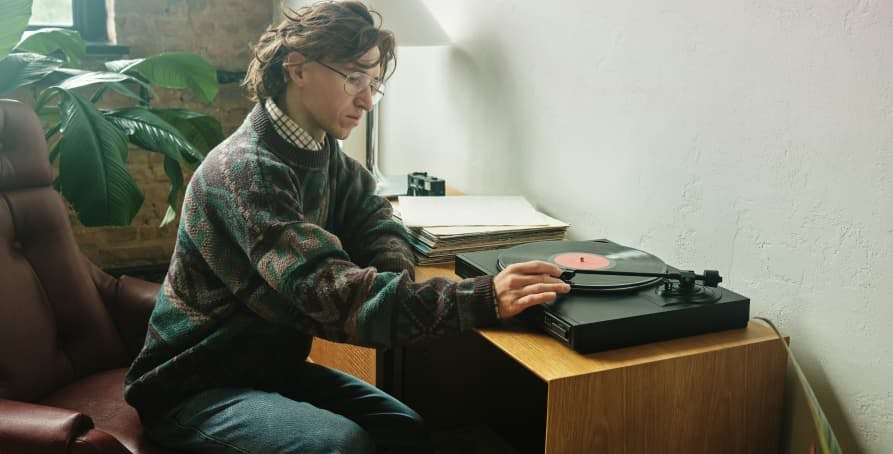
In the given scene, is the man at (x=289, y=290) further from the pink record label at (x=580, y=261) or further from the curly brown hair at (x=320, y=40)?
the pink record label at (x=580, y=261)

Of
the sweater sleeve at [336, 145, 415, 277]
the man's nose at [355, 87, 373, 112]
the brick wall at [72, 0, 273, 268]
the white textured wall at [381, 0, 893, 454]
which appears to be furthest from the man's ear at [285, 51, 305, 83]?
the brick wall at [72, 0, 273, 268]

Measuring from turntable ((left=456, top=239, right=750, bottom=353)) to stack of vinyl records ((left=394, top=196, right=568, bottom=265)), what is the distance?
24 centimetres

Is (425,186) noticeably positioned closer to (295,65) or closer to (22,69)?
(295,65)

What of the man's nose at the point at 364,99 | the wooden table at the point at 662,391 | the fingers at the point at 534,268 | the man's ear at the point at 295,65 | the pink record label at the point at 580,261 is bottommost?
the wooden table at the point at 662,391

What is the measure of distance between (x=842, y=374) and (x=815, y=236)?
22cm

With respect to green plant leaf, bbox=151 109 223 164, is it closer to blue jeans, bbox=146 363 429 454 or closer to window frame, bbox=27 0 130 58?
window frame, bbox=27 0 130 58

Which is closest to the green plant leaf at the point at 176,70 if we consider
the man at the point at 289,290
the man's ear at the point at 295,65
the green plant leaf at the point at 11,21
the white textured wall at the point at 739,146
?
the green plant leaf at the point at 11,21

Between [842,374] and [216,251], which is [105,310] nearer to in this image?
[216,251]

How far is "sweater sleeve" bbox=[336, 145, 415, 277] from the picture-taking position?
63.2 inches

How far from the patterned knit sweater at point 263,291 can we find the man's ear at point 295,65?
84mm

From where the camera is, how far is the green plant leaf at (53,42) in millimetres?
2354

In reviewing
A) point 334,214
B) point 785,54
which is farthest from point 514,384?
point 785,54

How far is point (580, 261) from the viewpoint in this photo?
1455 millimetres

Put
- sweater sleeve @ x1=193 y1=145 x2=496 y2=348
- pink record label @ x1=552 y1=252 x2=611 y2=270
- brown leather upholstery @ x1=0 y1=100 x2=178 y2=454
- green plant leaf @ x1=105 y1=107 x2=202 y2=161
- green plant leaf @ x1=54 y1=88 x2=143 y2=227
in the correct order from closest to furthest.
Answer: sweater sleeve @ x1=193 y1=145 x2=496 y2=348 → pink record label @ x1=552 y1=252 x2=611 y2=270 → brown leather upholstery @ x1=0 y1=100 x2=178 y2=454 → green plant leaf @ x1=54 y1=88 x2=143 y2=227 → green plant leaf @ x1=105 y1=107 x2=202 y2=161
